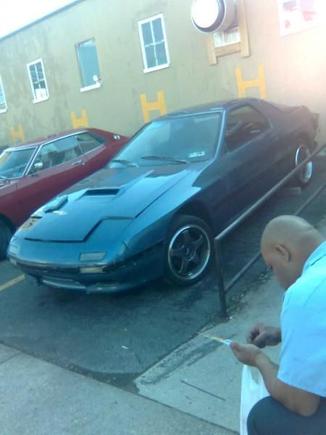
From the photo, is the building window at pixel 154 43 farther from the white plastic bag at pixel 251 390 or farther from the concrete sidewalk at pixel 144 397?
the white plastic bag at pixel 251 390

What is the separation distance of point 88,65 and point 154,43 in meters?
2.24

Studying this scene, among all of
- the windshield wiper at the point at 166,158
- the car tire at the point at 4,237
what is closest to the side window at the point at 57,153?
the car tire at the point at 4,237

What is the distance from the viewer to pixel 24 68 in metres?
13.5

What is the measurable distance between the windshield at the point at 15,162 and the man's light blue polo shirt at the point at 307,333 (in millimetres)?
5772

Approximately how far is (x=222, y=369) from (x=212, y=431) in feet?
1.83

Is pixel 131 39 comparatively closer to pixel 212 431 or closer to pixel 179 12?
pixel 179 12

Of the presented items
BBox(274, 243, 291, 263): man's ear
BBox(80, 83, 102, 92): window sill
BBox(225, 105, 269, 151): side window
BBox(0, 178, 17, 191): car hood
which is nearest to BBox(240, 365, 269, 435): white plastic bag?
BBox(274, 243, 291, 263): man's ear

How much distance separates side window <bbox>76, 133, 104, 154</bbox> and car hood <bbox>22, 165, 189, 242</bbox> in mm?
2571

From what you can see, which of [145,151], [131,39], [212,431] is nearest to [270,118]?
[145,151]

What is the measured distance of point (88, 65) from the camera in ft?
38.9

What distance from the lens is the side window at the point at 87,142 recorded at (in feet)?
24.3

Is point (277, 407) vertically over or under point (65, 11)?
under

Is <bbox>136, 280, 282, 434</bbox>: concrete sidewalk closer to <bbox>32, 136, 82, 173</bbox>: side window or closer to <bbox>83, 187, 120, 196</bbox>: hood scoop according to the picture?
<bbox>83, 187, 120, 196</bbox>: hood scoop

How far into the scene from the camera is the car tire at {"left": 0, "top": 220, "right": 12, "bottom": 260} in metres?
6.23
